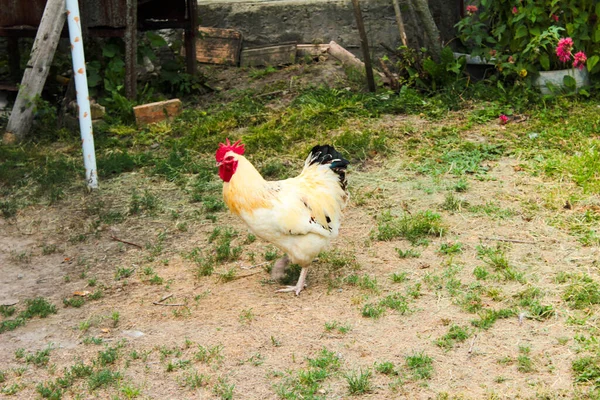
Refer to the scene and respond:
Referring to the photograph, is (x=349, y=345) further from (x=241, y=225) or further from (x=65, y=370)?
(x=241, y=225)

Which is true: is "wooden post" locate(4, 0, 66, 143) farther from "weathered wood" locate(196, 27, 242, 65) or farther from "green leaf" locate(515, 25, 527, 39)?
"green leaf" locate(515, 25, 527, 39)

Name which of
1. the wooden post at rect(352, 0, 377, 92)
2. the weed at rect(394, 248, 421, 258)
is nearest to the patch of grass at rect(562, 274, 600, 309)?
the weed at rect(394, 248, 421, 258)

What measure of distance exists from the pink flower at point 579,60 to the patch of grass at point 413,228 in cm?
341

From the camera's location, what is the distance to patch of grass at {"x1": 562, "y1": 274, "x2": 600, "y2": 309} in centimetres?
492

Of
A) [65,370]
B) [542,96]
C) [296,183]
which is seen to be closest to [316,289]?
[296,183]

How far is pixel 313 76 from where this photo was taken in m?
10.2

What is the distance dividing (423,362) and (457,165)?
3494 millimetres

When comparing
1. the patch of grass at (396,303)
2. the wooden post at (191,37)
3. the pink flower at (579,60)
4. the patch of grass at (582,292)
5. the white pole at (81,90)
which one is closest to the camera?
the patch of grass at (582,292)

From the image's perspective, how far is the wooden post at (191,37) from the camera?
34.0 ft

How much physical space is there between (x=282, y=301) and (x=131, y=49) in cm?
519

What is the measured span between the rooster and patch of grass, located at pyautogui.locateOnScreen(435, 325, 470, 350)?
3.68ft

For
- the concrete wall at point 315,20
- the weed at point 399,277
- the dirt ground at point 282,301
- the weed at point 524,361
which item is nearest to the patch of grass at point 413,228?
the dirt ground at point 282,301

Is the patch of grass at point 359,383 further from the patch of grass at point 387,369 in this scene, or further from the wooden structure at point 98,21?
the wooden structure at point 98,21

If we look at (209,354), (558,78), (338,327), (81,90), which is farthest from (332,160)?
(558,78)
